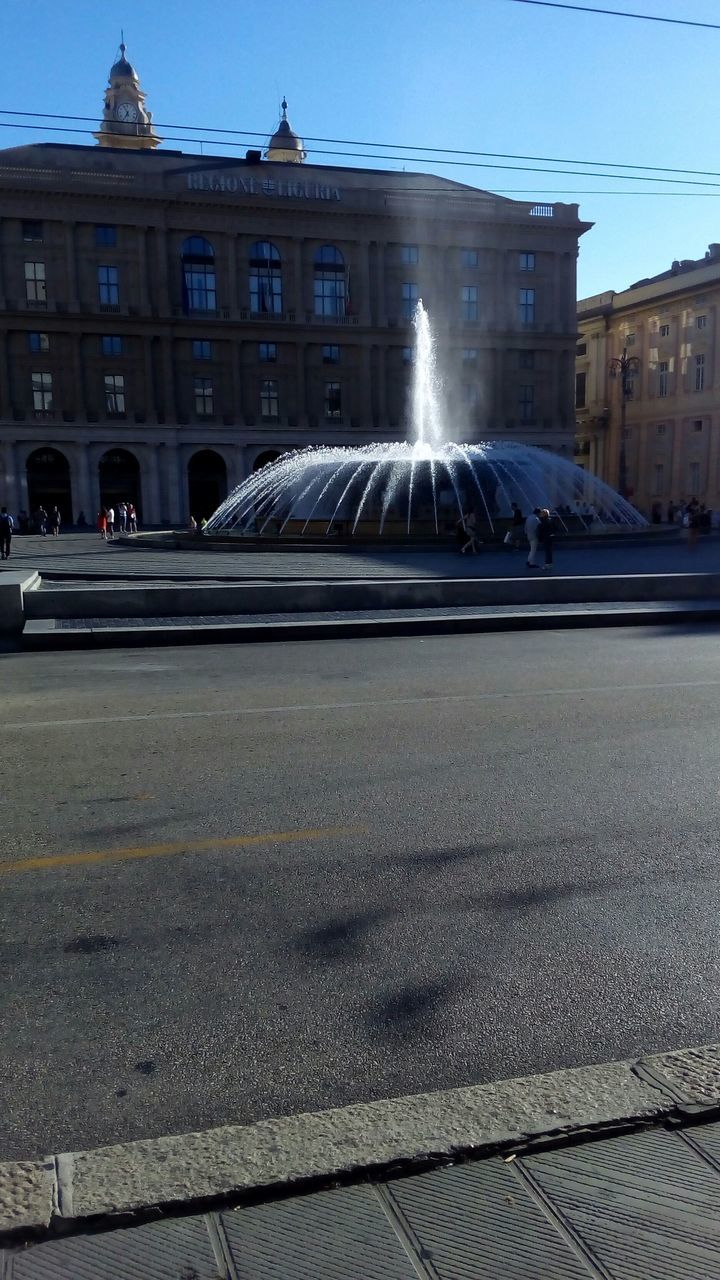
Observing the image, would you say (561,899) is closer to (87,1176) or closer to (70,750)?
(87,1176)

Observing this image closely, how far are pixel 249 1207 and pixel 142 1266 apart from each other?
0.30 m

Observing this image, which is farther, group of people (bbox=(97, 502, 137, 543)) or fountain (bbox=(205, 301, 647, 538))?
group of people (bbox=(97, 502, 137, 543))

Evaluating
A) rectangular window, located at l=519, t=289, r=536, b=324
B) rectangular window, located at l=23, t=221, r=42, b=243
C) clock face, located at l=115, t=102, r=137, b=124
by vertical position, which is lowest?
rectangular window, located at l=519, t=289, r=536, b=324

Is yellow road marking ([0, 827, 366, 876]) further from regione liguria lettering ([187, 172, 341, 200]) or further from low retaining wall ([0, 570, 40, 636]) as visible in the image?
regione liguria lettering ([187, 172, 341, 200])

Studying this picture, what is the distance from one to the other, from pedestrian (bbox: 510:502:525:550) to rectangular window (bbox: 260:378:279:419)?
37.8 meters

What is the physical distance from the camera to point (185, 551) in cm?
2759

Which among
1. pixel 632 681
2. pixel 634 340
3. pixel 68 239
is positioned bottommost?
pixel 632 681

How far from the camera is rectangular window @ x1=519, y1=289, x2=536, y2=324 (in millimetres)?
67375

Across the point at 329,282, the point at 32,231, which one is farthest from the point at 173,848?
the point at 329,282

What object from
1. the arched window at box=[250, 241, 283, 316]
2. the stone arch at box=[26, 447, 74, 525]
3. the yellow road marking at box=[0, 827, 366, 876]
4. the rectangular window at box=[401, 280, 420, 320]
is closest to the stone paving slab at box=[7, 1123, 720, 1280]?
the yellow road marking at box=[0, 827, 366, 876]

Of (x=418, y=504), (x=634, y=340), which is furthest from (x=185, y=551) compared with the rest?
(x=634, y=340)

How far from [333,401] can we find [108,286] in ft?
52.2

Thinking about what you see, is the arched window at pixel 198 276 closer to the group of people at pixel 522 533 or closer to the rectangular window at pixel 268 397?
the rectangular window at pixel 268 397

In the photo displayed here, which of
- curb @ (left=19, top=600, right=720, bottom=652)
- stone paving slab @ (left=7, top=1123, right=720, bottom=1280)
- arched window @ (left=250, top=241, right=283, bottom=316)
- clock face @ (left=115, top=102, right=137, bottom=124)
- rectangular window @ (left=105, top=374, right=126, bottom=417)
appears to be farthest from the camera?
clock face @ (left=115, top=102, right=137, bottom=124)
